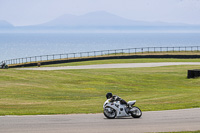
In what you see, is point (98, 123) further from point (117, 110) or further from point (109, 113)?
point (117, 110)

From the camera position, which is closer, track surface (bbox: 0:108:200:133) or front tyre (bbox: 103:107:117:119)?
track surface (bbox: 0:108:200:133)

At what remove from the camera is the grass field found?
21.1 meters

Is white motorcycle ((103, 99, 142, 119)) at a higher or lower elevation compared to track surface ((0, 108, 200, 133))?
higher

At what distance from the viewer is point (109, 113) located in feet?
55.8

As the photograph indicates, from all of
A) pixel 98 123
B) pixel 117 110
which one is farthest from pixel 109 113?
pixel 98 123

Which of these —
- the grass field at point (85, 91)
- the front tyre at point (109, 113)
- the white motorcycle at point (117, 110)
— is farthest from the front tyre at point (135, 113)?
the grass field at point (85, 91)

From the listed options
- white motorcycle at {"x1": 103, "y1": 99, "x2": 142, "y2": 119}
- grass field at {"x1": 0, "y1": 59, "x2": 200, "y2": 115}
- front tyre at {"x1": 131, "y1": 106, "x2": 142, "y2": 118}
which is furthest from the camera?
grass field at {"x1": 0, "y1": 59, "x2": 200, "y2": 115}

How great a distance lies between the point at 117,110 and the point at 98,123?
1286mm

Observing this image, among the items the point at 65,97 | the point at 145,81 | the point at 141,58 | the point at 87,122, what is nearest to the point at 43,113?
the point at 87,122

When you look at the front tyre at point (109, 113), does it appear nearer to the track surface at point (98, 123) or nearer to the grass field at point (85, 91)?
the track surface at point (98, 123)

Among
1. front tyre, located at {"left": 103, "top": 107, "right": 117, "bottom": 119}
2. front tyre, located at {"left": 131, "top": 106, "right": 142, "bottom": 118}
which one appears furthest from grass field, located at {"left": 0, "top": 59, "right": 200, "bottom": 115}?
front tyre, located at {"left": 131, "top": 106, "right": 142, "bottom": 118}

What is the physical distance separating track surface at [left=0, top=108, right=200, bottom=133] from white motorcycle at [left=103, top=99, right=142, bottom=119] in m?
0.23

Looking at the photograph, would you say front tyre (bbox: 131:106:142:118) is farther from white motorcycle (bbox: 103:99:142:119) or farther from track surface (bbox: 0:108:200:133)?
track surface (bbox: 0:108:200:133)

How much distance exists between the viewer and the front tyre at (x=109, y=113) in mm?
16984
